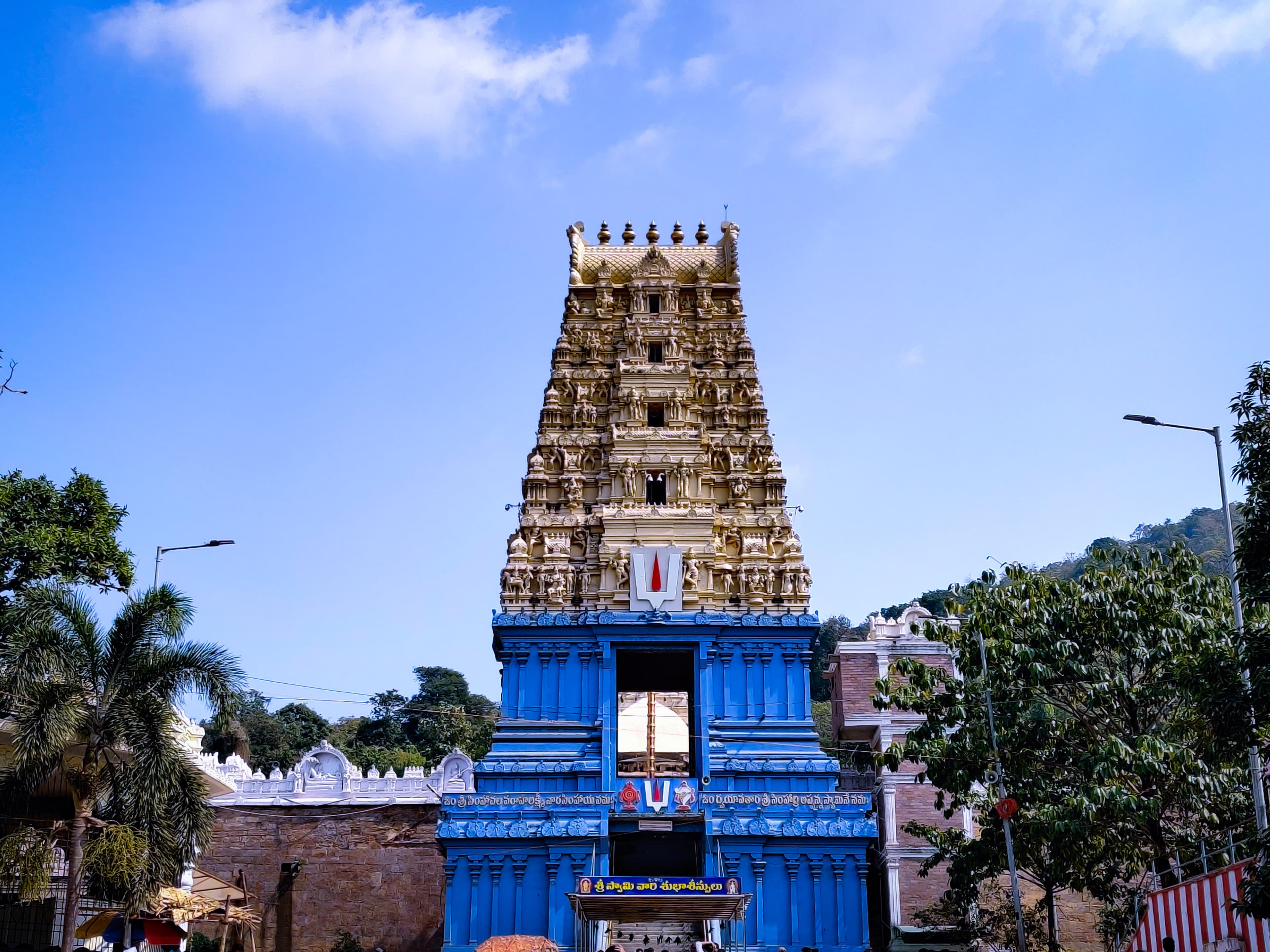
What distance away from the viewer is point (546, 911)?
3212 cm

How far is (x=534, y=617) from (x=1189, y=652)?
1651cm

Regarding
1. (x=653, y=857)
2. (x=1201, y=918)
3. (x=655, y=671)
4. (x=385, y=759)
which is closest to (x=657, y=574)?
(x=655, y=671)

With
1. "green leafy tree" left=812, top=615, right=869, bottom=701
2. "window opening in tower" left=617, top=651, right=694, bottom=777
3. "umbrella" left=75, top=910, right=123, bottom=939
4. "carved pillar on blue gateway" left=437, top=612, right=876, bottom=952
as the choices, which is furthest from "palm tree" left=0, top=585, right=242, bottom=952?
"green leafy tree" left=812, top=615, right=869, bottom=701

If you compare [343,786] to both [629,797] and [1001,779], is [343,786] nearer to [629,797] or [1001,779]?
[629,797]

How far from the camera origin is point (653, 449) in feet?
126

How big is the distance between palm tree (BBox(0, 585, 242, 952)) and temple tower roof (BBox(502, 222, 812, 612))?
13144 millimetres

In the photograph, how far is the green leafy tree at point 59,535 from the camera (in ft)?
95.7

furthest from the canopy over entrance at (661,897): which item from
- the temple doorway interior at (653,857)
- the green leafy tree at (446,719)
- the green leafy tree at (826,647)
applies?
the green leafy tree at (826,647)

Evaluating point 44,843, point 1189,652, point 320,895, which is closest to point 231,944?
point 320,895

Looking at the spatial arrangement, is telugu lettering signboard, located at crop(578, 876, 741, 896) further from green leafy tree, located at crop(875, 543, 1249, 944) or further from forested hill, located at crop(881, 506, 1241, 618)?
forested hill, located at crop(881, 506, 1241, 618)

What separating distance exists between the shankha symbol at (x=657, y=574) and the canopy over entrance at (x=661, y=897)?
8752mm

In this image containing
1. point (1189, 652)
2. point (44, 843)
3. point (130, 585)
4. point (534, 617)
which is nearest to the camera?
point (44, 843)

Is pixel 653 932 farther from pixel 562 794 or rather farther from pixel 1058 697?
pixel 1058 697

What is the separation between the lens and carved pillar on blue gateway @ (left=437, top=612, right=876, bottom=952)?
3216cm
